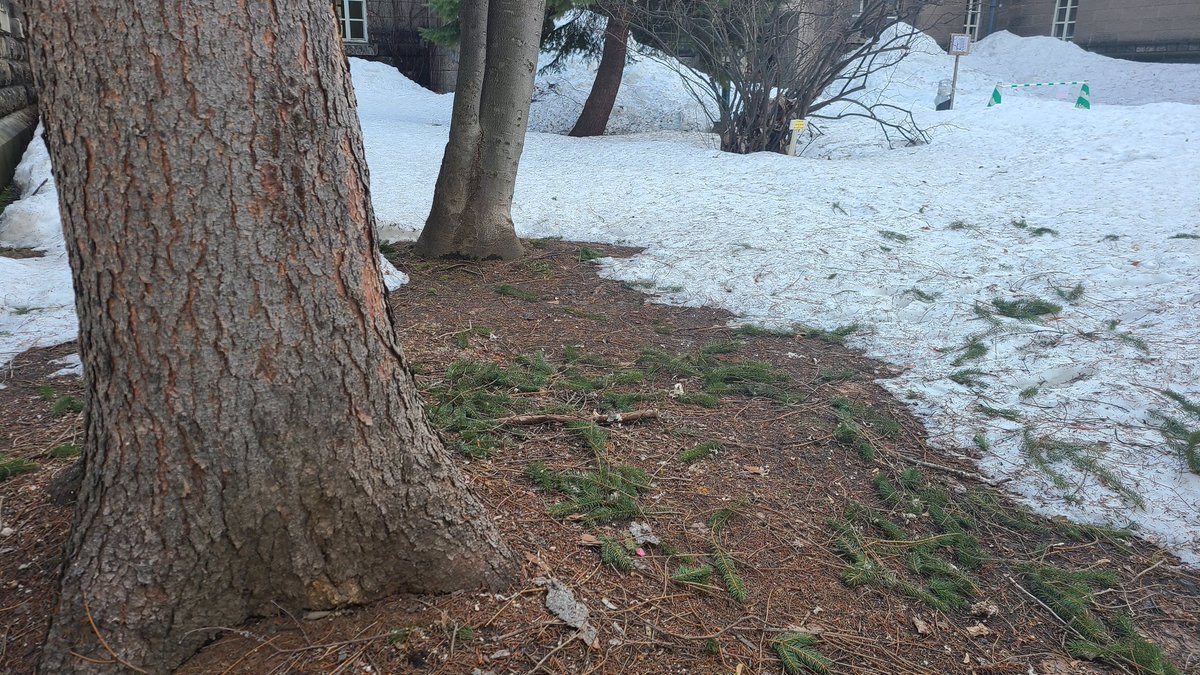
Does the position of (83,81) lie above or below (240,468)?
above

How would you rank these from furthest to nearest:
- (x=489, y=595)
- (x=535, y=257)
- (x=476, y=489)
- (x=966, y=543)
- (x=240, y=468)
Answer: (x=535, y=257) → (x=966, y=543) → (x=476, y=489) → (x=489, y=595) → (x=240, y=468)

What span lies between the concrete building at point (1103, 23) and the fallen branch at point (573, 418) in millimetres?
18392

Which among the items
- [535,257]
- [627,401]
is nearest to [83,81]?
[627,401]

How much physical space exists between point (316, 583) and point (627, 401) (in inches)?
78.5

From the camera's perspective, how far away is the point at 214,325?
5.51 feet

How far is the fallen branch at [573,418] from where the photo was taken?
134 inches

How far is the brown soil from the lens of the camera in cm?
202

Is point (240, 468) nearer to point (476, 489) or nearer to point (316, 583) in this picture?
point (316, 583)

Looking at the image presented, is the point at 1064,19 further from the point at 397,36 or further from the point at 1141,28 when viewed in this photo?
the point at 397,36

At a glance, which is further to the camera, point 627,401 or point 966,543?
point 627,401

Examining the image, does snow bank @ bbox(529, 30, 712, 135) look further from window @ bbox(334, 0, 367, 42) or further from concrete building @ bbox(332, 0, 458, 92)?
window @ bbox(334, 0, 367, 42)

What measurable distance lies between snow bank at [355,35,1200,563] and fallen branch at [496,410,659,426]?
144 centimetres

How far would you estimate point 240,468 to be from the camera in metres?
1.78

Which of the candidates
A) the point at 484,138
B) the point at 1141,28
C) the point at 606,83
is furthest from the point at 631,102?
the point at 1141,28
